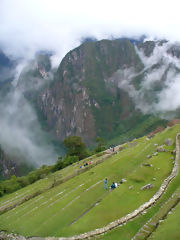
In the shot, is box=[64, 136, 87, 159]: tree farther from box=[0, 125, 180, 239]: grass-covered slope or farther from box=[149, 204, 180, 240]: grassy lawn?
box=[149, 204, 180, 240]: grassy lawn

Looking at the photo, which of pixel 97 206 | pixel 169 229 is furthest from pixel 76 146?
pixel 169 229

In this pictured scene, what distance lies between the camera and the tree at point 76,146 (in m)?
91.3

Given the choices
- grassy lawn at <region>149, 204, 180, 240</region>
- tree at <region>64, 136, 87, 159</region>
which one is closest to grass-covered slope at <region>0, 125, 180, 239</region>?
grassy lawn at <region>149, 204, 180, 240</region>

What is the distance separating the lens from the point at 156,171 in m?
34.7

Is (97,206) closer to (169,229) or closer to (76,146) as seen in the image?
(169,229)

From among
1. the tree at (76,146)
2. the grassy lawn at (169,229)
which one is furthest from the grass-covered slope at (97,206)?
the tree at (76,146)

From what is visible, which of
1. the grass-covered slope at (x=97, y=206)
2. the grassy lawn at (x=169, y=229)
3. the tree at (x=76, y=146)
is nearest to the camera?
the grassy lawn at (x=169, y=229)

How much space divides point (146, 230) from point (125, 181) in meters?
12.8

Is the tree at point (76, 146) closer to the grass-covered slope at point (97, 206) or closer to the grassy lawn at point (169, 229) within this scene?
the grass-covered slope at point (97, 206)

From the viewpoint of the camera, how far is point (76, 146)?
305ft

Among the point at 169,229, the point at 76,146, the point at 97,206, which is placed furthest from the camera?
the point at 76,146

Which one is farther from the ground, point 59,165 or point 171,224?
point 171,224

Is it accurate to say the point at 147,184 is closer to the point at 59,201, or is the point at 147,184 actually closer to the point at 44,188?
the point at 59,201

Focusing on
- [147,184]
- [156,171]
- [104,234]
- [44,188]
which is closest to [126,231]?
[104,234]
